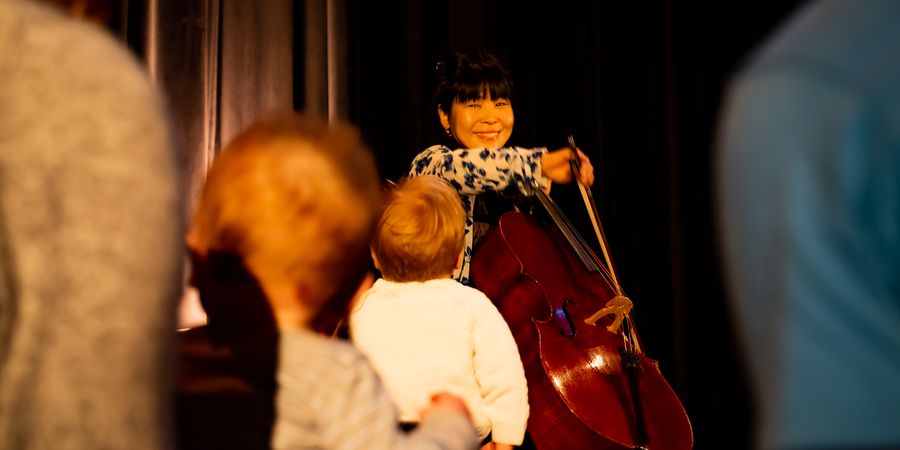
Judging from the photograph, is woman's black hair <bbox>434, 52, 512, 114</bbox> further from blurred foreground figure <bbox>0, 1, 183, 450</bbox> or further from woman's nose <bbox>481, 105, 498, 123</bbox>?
blurred foreground figure <bbox>0, 1, 183, 450</bbox>

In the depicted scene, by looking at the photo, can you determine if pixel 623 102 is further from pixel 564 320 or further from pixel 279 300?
pixel 279 300

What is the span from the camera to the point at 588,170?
1.79 m

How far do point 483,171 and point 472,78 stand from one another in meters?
0.38

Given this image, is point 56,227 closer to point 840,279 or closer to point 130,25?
point 840,279

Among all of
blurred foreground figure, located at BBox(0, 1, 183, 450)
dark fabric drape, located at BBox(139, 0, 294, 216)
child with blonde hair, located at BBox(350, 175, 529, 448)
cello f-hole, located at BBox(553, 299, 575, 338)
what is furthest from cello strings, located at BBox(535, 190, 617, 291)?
blurred foreground figure, located at BBox(0, 1, 183, 450)

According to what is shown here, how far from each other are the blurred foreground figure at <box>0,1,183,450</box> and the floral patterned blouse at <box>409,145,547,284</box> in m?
1.38

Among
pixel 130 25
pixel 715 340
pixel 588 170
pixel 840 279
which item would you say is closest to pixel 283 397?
pixel 840 279

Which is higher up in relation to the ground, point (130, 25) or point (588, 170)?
point (130, 25)

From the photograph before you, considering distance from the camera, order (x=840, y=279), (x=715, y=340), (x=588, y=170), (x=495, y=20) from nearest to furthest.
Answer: (x=840, y=279), (x=588, y=170), (x=715, y=340), (x=495, y=20)

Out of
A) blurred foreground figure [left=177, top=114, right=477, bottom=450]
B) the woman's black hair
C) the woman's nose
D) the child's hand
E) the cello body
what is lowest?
the child's hand

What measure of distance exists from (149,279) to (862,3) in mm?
394

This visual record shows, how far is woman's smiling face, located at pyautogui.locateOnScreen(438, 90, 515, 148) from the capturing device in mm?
2107

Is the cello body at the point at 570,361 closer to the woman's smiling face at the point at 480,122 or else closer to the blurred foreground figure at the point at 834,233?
the woman's smiling face at the point at 480,122

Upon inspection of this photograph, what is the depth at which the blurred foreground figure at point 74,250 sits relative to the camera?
445 mm
